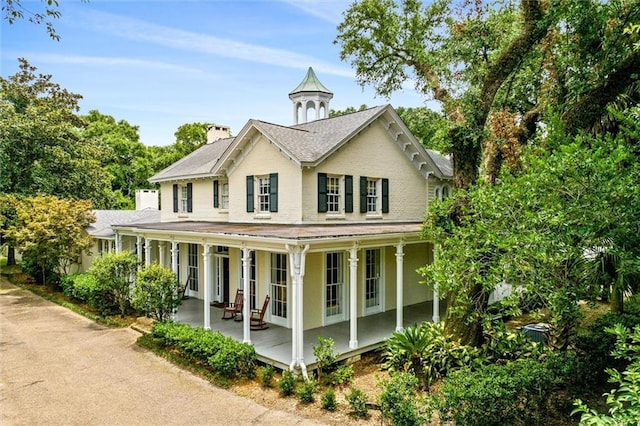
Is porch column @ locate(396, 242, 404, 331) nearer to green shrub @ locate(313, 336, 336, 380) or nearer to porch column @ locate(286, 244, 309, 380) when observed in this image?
green shrub @ locate(313, 336, 336, 380)

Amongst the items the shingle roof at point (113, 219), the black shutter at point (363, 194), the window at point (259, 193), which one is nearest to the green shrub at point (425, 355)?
the black shutter at point (363, 194)

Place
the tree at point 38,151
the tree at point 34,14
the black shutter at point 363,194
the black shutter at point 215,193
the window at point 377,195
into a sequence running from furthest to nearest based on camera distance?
the tree at point 38,151 → the black shutter at point 215,193 → the window at point 377,195 → the black shutter at point 363,194 → the tree at point 34,14

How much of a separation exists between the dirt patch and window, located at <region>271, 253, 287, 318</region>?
12.1 ft

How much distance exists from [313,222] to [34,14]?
9.09m

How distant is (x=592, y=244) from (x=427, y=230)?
516 centimetres

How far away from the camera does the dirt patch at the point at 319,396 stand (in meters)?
8.16

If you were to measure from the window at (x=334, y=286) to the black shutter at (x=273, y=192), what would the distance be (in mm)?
2624

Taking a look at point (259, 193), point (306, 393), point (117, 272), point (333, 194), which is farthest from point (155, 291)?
point (333, 194)

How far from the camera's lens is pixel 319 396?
359 inches

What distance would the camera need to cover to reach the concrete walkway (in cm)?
830

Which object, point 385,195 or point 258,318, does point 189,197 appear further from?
point 385,195

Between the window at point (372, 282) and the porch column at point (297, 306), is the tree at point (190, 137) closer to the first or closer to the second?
the window at point (372, 282)

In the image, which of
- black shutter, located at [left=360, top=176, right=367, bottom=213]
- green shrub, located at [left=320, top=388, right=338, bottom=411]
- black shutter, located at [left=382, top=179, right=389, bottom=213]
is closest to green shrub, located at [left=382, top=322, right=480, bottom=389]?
green shrub, located at [left=320, top=388, right=338, bottom=411]

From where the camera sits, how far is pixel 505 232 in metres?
8.09
